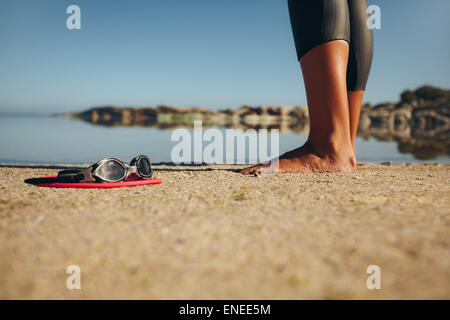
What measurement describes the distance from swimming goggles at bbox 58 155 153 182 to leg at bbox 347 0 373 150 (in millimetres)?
2568

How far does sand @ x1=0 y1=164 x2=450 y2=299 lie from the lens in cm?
96

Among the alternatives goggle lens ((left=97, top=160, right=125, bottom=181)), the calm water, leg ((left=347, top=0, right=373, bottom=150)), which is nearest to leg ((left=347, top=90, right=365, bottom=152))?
leg ((left=347, top=0, right=373, bottom=150))

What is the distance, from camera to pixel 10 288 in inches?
37.2

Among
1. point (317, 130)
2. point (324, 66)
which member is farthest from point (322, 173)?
point (324, 66)

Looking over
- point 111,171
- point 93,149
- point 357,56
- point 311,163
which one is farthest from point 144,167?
point 93,149

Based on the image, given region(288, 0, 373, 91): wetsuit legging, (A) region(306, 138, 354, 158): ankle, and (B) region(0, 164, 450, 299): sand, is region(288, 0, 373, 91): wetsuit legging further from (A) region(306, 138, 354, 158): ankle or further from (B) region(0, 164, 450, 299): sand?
(B) region(0, 164, 450, 299): sand

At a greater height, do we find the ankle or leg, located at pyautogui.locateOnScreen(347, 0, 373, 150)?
leg, located at pyautogui.locateOnScreen(347, 0, 373, 150)

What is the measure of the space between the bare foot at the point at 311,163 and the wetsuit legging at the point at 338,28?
1.04 metres

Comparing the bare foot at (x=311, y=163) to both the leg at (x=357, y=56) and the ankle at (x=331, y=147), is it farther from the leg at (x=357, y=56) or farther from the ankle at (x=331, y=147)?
the leg at (x=357, y=56)

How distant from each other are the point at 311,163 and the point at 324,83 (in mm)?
845

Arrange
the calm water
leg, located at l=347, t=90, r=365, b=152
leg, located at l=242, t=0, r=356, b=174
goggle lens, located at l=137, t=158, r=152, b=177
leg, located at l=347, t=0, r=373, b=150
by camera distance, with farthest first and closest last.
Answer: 1. the calm water
2. leg, located at l=347, t=90, r=365, b=152
3. leg, located at l=347, t=0, r=373, b=150
4. leg, located at l=242, t=0, r=356, b=174
5. goggle lens, located at l=137, t=158, r=152, b=177

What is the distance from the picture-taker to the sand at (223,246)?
963 millimetres
